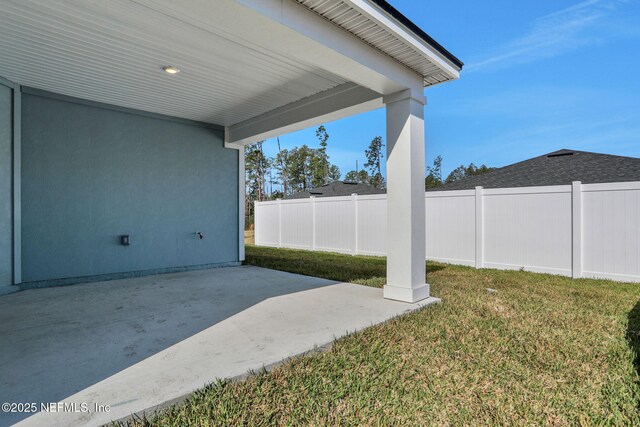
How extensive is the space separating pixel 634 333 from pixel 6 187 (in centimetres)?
769

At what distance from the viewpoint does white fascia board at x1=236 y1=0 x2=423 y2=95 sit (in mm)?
2644

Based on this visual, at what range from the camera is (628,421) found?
1.75 metres

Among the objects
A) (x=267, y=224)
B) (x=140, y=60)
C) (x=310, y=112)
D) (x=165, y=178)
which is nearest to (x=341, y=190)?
(x=267, y=224)

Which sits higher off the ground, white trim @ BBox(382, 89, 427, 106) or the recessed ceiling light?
the recessed ceiling light

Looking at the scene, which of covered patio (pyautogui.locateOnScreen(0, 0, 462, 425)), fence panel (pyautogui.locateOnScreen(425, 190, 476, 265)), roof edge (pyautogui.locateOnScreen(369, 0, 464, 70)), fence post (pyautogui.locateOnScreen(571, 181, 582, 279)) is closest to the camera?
covered patio (pyautogui.locateOnScreen(0, 0, 462, 425))

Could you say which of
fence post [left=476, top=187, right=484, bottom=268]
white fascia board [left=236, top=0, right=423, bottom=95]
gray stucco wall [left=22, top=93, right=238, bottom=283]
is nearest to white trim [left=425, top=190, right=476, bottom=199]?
fence post [left=476, top=187, right=484, bottom=268]

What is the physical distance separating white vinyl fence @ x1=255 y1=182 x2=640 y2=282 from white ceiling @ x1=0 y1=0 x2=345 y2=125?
4.56m

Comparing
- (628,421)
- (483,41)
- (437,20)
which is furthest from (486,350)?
(483,41)

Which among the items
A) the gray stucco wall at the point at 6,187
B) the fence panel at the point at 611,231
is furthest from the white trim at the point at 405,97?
the gray stucco wall at the point at 6,187

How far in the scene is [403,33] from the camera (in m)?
3.25

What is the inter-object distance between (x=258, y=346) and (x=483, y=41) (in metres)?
13.3

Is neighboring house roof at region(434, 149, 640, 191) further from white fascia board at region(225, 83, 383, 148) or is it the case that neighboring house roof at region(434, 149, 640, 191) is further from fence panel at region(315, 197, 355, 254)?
white fascia board at region(225, 83, 383, 148)

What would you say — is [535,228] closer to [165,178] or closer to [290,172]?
[165,178]

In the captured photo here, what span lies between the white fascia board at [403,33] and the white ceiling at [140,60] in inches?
47.7
